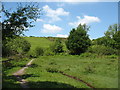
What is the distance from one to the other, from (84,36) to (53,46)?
1538cm

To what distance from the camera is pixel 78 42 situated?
72.2m

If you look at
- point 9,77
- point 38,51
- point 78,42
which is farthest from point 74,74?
point 38,51

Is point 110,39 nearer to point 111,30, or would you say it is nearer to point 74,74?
point 111,30

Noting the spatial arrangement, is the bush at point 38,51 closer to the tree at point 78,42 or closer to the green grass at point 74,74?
the tree at point 78,42

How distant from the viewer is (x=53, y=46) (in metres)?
80.1

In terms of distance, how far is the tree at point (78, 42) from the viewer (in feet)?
238

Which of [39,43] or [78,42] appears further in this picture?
[39,43]

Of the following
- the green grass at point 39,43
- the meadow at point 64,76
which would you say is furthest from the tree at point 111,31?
the meadow at point 64,76

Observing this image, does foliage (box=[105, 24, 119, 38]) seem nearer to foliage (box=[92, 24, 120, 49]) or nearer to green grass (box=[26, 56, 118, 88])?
foliage (box=[92, 24, 120, 49])

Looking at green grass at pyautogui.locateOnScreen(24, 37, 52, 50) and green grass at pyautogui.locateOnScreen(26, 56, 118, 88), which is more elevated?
green grass at pyautogui.locateOnScreen(24, 37, 52, 50)

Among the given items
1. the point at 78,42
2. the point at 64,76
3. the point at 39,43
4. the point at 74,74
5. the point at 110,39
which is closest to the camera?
the point at 64,76

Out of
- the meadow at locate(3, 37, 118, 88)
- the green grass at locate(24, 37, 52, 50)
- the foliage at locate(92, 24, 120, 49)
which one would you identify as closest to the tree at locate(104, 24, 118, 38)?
the foliage at locate(92, 24, 120, 49)

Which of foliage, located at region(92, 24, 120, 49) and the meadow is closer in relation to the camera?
the meadow

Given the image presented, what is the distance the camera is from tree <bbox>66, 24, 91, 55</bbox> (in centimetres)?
7246
